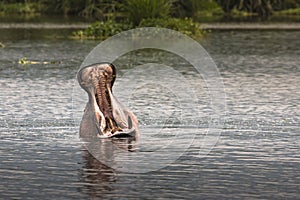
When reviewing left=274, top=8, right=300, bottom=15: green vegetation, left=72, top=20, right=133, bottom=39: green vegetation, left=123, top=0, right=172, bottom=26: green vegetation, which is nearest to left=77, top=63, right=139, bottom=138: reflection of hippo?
left=72, top=20, right=133, bottom=39: green vegetation

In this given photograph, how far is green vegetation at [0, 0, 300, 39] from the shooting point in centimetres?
4812

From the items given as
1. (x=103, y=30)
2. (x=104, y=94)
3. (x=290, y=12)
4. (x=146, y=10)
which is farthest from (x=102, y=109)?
(x=290, y=12)

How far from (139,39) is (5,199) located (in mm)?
33358

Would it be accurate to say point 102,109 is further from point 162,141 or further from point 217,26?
point 217,26

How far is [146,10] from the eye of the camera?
48594mm

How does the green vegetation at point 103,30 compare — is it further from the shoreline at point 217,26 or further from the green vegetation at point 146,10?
the shoreline at point 217,26

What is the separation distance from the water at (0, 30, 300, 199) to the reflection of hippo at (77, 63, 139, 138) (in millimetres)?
379

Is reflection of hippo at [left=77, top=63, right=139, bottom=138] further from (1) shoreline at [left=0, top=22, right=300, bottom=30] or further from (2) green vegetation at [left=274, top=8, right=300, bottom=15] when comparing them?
(2) green vegetation at [left=274, top=8, right=300, bottom=15]

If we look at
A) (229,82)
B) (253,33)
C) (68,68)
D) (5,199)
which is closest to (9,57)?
(68,68)

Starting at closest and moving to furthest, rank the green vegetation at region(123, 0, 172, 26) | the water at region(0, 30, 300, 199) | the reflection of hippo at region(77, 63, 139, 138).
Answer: the water at region(0, 30, 300, 199) < the reflection of hippo at region(77, 63, 139, 138) < the green vegetation at region(123, 0, 172, 26)

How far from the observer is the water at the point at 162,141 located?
13633mm

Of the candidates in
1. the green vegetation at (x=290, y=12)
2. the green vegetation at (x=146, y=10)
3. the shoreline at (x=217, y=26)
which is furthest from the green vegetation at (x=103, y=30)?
the green vegetation at (x=290, y=12)

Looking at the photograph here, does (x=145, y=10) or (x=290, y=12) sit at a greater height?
(x=145, y=10)

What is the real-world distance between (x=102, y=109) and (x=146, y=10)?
103ft
